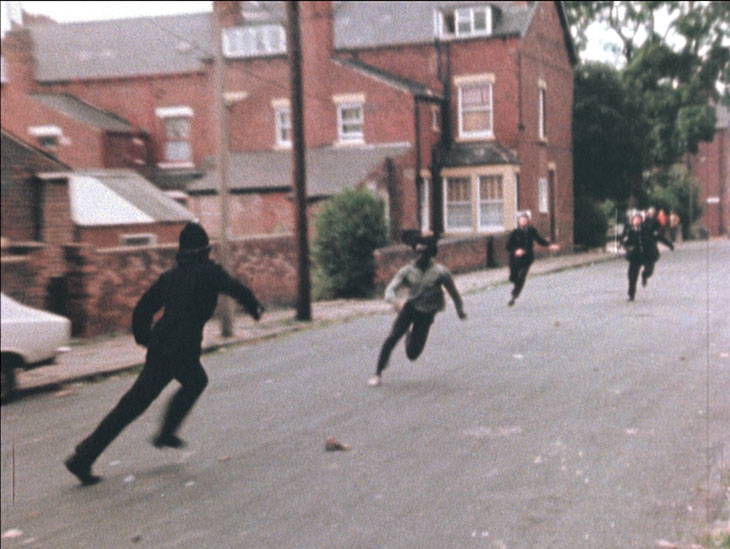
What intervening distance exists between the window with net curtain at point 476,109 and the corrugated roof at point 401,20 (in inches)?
6.8

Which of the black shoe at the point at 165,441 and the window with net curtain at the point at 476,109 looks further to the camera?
the window with net curtain at the point at 476,109

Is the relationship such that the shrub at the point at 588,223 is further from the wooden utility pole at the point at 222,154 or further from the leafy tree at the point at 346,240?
the leafy tree at the point at 346,240

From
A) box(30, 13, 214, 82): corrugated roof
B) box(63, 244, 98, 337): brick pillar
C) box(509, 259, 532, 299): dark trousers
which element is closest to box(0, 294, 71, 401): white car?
box(63, 244, 98, 337): brick pillar

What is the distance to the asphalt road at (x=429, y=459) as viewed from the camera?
745cm

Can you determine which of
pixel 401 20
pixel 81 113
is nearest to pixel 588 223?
pixel 401 20

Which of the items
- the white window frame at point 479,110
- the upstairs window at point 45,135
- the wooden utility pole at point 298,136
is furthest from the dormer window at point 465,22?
the wooden utility pole at point 298,136

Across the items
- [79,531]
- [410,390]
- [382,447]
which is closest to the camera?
[79,531]

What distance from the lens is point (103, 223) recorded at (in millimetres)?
2002

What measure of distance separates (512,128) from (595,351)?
289 inches

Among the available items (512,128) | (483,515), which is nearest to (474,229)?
(512,128)

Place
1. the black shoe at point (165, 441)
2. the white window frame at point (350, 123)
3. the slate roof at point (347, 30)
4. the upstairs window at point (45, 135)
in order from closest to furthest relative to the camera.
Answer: the black shoe at point (165, 441)
the slate roof at point (347, 30)
the white window frame at point (350, 123)
the upstairs window at point (45, 135)

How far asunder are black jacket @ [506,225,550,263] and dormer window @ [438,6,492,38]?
2.01 ft

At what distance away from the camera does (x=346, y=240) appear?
52.2ft

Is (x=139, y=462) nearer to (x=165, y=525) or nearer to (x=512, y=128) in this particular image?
(x=165, y=525)
